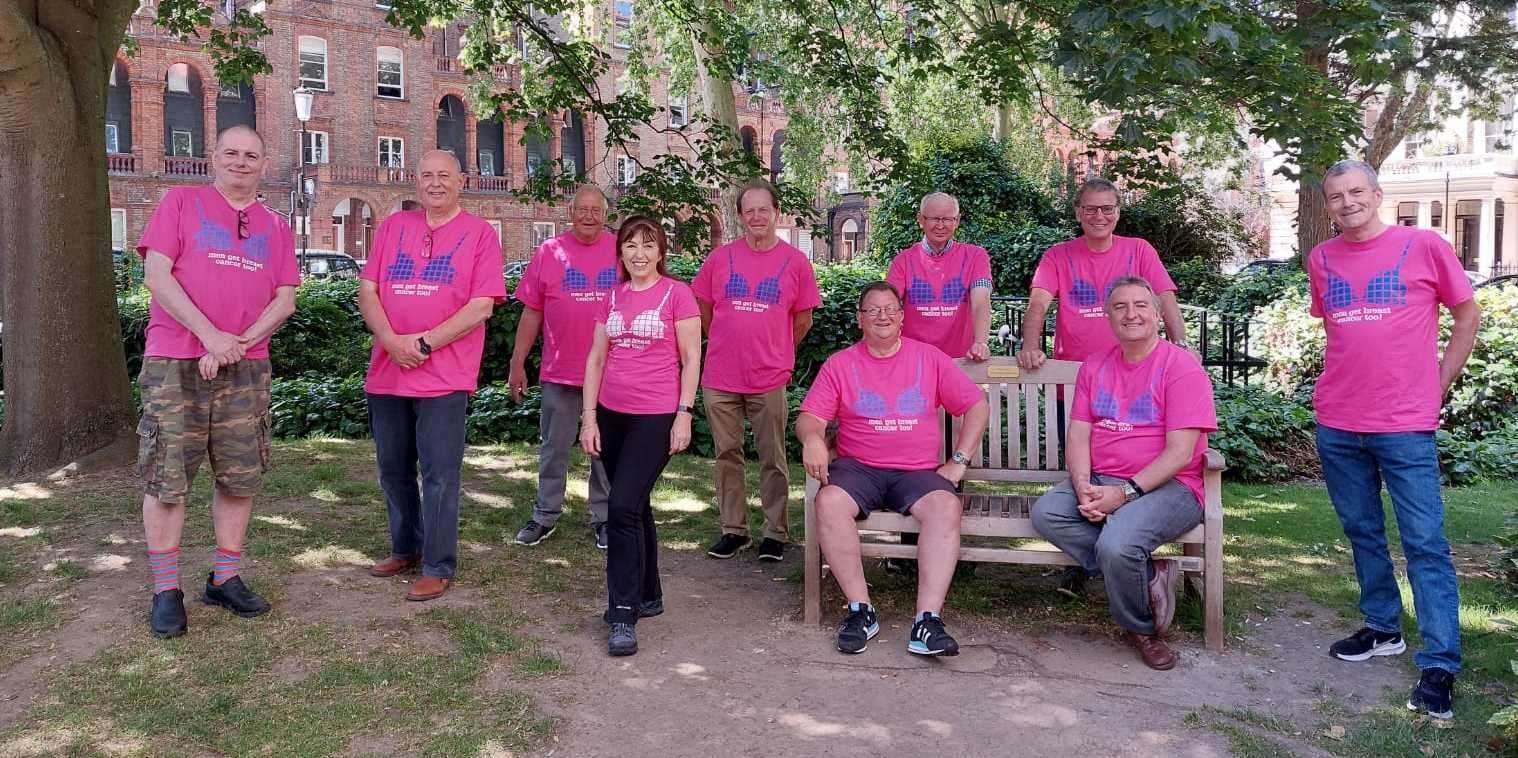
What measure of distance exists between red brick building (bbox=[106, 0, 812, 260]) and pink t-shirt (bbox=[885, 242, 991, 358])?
29.9 m

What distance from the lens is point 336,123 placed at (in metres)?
40.5

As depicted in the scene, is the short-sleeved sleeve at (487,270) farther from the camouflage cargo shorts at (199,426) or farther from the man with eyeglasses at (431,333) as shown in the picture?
the camouflage cargo shorts at (199,426)

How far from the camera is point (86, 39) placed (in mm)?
7758

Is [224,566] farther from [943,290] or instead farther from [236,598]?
[943,290]

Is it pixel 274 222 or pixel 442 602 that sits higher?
pixel 274 222

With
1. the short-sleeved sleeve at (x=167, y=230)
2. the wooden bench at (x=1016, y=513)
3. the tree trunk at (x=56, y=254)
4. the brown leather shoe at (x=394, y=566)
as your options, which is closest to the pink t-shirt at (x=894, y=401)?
the wooden bench at (x=1016, y=513)

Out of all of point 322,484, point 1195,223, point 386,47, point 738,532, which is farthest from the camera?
point 386,47

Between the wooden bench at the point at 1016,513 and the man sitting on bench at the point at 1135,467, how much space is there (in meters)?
0.08

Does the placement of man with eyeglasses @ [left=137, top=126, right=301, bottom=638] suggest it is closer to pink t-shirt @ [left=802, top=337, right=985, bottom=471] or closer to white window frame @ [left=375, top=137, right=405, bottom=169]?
pink t-shirt @ [left=802, top=337, right=985, bottom=471]

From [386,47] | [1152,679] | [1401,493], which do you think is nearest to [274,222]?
[1152,679]

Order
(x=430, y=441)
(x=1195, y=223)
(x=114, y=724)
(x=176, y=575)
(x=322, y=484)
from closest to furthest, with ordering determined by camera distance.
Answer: (x=114, y=724), (x=176, y=575), (x=430, y=441), (x=322, y=484), (x=1195, y=223)

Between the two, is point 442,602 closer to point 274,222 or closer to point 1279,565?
point 274,222

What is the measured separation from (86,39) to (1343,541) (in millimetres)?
8023

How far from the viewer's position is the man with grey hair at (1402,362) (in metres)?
4.25
